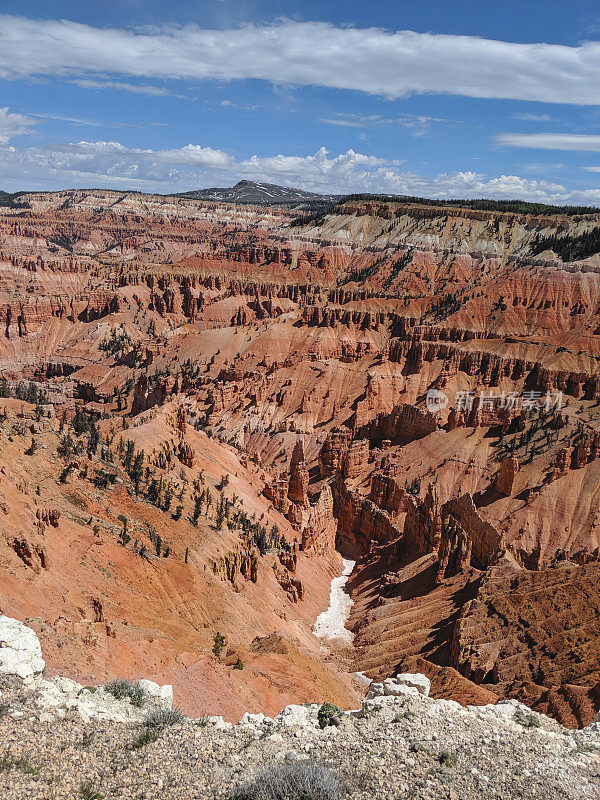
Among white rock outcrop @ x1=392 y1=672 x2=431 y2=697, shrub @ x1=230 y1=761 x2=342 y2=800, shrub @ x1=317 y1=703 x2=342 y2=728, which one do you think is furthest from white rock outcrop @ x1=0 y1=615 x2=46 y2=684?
white rock outcrop @ x1=392 y1=672 x2=431 y2=697

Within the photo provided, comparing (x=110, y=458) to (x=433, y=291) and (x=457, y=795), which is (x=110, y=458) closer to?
(x=457, y=795)

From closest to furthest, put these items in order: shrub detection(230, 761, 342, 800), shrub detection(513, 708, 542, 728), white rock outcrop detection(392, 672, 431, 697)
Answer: shrub detection(230, 761, 342, 800)
shrub detection(513, 708, 542, 728)
white rock outcrop detection(392, 672, 431, 697)

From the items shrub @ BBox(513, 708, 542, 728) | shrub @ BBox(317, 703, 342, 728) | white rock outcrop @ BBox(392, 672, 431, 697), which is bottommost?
white rock outcrop @ BBox(392, 672, 431, 697)

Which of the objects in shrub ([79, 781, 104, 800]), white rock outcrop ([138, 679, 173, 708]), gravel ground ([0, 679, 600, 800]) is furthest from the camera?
white rock outcrop ([138, 679, 173, 708])

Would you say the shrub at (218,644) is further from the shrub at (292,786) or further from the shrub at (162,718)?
the shrub at (292,786)

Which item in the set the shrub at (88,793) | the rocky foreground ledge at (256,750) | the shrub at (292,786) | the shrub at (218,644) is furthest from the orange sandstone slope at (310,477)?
the shrub at (292,786)

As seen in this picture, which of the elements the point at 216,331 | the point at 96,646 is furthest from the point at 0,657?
the point at 216,331

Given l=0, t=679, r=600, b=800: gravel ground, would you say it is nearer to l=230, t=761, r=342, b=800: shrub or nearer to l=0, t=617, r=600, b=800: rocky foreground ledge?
l=0, t=617, r=600, b=800: rocky foreground ledge

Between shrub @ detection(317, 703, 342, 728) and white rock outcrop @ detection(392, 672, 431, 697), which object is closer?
shrub @ detection(317, 703, 342, 728)
